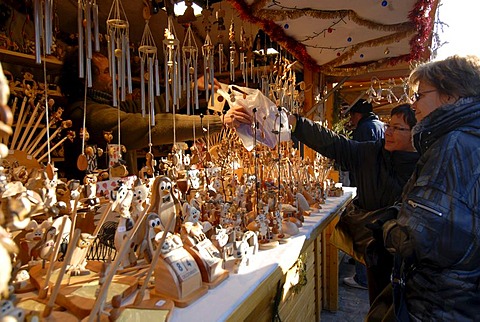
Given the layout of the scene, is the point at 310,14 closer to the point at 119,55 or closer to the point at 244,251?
the point at 119,55

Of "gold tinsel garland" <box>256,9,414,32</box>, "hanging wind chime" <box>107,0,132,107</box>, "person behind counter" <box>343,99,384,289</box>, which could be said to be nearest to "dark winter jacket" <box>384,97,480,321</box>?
"hanging wind chime" <box>107,0,132,107</box>

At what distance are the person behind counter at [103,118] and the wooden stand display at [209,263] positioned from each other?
2.72 ft

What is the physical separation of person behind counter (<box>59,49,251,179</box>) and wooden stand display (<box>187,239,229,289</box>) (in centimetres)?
83

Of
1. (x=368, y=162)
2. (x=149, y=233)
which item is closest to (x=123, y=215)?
(x=149, y=233)

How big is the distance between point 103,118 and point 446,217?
1.71 metres

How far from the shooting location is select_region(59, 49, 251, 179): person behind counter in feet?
5.97

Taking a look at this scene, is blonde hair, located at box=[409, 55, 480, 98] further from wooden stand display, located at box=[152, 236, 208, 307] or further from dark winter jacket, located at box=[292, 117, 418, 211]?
wooden stand display, located at box=[152, 236, 208, 307]

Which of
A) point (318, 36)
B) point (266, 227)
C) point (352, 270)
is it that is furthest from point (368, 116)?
point (266, 227)

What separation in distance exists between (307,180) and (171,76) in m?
1.30

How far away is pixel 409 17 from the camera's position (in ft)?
7.62

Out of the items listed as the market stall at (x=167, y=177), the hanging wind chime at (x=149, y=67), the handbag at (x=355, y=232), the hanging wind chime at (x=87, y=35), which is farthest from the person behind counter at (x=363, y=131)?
the hanging wind chime at (x=87, y=35)

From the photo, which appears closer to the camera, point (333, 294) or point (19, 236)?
point (19, 236)

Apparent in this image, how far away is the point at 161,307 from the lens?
90cm

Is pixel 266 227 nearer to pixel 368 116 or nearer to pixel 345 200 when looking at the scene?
pixel 345 200
